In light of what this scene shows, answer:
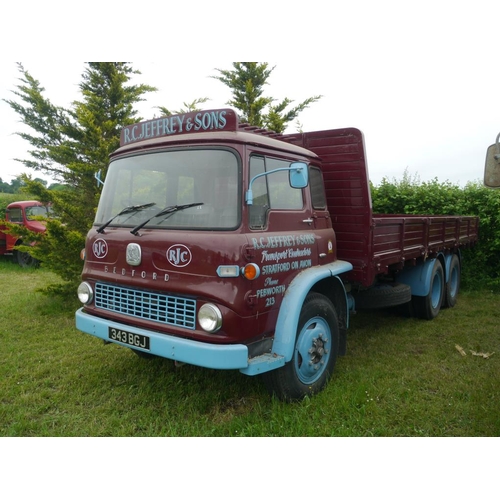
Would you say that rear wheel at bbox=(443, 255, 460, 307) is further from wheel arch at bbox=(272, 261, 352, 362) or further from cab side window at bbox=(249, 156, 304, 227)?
cab side window at bbox=(249, 156, 304, 227)

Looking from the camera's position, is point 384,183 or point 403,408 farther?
point 384,183

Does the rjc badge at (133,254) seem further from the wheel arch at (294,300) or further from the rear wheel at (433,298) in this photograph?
the rear wheel at (433,298)

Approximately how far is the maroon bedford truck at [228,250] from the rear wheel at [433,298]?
218 cm

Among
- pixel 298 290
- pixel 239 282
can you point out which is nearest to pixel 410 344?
pixel 298 290

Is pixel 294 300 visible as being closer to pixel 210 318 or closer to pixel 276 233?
pixel 276 233

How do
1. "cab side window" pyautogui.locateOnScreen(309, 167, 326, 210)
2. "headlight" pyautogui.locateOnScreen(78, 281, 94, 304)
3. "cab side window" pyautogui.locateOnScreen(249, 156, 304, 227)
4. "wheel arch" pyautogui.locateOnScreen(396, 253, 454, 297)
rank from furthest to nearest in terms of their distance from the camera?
"wheel arch" pyautogui.locateOnScreen(396, 253, 454, 297) < "cab side window" pyautogui.locateOnScreen(309, 167, 326, 210) < "headlight" pyautogui.locateOnScreen(78, 281, 94, 304) < "cab side window" pyautogui.locateOnScreen(249, 156, 304, 227)

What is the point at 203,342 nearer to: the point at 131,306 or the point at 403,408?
the point at 131,306

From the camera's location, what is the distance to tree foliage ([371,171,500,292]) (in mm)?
8312

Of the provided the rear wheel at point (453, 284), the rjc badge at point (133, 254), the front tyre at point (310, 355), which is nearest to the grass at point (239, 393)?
the front tyre at point (310, 355)

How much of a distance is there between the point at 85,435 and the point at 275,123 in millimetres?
8045

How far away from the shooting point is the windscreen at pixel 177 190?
10.2ft

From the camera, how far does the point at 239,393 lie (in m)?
3.76

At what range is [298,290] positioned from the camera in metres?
3.36

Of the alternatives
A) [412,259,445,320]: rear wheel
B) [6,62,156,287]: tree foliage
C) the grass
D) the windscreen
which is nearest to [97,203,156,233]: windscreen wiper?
the windscreen
